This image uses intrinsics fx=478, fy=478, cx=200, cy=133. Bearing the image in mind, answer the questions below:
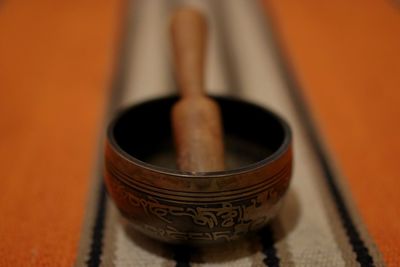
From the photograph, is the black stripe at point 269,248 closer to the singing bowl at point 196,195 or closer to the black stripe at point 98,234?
the singing bowl at point 196,195

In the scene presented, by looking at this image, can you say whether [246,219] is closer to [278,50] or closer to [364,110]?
[364,110]

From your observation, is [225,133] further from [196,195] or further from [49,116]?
[49,116]

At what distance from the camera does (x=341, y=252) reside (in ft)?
1.60

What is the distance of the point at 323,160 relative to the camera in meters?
0.67

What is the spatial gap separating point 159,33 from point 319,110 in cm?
45

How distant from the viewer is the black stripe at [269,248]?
474 millimetres

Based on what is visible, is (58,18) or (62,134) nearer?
(62,134)

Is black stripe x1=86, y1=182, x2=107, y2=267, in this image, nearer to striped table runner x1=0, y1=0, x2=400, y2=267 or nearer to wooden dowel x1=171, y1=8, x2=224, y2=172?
striped table runner x1=0, y1=0, x2=400, y2=267

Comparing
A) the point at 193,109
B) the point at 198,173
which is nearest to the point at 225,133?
the point at 193,109

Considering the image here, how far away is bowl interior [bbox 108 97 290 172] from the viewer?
1.83 ft

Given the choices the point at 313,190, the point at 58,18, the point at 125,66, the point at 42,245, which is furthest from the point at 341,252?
the point at 58,18

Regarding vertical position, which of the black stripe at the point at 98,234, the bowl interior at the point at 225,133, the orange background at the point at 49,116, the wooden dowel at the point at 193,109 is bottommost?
the orange background at the point at 49,116

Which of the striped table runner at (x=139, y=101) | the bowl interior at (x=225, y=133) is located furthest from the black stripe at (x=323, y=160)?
the bowl interior at (x=225, y=133)

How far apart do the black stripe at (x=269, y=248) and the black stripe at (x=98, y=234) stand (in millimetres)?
167
